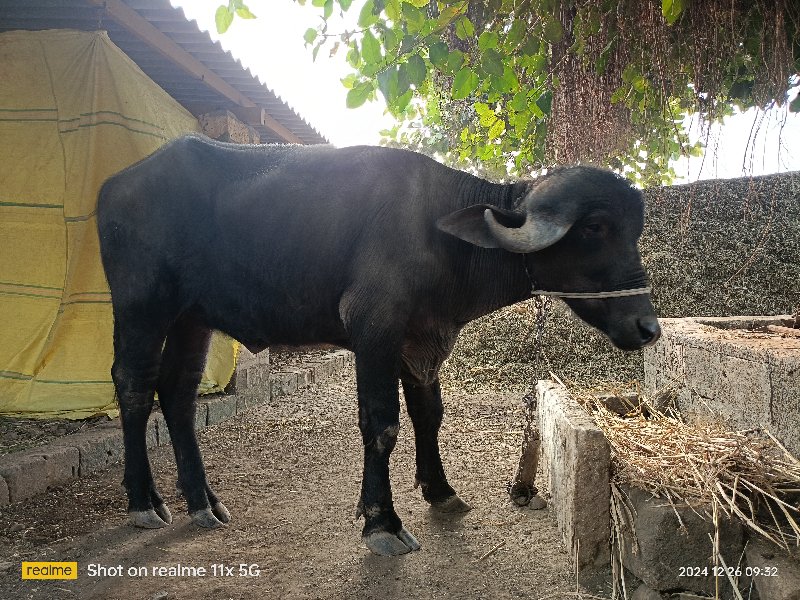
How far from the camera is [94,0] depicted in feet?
15.1

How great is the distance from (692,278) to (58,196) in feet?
19.7

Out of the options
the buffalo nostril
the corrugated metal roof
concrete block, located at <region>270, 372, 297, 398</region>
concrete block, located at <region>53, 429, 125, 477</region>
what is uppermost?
the corrugated metal roof

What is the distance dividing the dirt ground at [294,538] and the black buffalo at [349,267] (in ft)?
0.51

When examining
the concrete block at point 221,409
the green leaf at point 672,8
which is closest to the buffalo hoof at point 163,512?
the concrete block at point 221,409

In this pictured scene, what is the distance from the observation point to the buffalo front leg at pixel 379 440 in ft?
9.04

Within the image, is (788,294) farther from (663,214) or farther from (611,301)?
(611,301)

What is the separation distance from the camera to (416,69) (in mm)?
2693

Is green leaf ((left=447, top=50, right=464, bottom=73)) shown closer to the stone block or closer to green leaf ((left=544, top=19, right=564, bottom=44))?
green leaf ((left=544, top=19, right=564, bottom=44))

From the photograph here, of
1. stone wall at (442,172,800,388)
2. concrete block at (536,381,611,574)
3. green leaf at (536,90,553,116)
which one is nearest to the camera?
concrete block at (536,381,611,574)

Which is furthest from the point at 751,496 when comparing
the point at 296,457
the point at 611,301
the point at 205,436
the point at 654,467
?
the point at 205,436

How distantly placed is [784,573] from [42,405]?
4.63 metres

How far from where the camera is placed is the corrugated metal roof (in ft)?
16.0

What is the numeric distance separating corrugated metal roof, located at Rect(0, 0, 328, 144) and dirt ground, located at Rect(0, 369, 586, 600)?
3.29 meters

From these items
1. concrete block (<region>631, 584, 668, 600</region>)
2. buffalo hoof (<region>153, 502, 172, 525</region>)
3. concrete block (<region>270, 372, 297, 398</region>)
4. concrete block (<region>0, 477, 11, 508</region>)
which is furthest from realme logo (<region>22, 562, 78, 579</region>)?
concrete block (<region>270, 372, 297, 398</region>)
